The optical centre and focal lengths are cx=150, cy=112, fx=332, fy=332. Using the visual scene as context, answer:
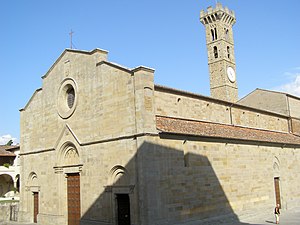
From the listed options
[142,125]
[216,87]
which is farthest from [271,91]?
[142,125]

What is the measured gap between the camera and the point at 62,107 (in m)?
20.5

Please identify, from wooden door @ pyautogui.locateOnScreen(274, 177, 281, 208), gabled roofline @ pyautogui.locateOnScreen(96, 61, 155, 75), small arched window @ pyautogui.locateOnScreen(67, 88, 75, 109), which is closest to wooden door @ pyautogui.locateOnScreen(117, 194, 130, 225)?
gabled roofline @ pyautogui.locateOnScreen(96, 61, 155, 75)

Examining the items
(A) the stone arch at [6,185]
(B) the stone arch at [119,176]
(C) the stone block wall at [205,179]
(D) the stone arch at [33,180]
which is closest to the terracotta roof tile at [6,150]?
(A) the stone arch at [6,185]

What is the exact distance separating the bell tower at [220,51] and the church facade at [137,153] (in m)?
15.2

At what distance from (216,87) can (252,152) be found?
2143 cm

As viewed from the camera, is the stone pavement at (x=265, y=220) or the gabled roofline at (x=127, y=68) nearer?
the gabled roofline at (x=127, y=68)

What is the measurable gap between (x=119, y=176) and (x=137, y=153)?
190 cm

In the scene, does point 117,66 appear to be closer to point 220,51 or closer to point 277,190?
point 277,190

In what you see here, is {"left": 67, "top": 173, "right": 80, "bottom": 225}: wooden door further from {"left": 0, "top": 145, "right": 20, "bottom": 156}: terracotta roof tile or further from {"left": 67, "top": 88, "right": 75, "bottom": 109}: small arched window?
{"left": 0, "top": 145, "right": 20, "bottom": 156}: terracotta roof tile

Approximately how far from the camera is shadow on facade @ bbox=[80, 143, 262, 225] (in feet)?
47.0

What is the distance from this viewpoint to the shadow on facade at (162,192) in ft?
47.0

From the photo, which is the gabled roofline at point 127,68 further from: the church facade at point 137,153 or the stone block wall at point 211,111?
the stone block wall at point 211,111

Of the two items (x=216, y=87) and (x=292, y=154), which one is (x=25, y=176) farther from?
(x=216, y=87)

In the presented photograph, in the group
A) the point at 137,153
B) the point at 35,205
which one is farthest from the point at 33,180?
the point at 137,153
